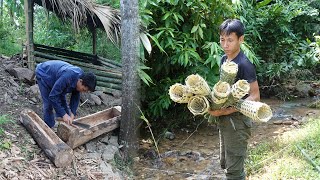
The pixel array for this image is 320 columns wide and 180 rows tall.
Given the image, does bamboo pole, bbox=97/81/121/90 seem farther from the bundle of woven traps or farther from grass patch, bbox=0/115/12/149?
the bundle of woven traps

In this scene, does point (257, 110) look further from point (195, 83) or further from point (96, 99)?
point (96, 99)

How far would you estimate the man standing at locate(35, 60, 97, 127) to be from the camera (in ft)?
11.9

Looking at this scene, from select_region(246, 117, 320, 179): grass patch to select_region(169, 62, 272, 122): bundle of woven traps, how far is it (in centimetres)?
155

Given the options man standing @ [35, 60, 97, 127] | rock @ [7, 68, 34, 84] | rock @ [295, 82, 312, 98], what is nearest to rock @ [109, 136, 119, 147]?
man standing @ [35, 60, 97, 127]

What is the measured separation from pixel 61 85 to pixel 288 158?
105 inches

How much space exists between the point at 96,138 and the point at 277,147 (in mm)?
2334

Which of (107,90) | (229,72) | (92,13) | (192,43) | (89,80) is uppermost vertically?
(92,13)

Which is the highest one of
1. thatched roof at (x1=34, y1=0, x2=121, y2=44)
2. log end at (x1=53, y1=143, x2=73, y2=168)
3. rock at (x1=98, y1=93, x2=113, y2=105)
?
thatched roof at (x1=34, y1=0, x2=121, y2=44)

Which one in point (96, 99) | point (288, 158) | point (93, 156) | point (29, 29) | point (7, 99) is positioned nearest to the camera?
point (288, 158)

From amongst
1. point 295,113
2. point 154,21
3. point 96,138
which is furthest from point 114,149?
point 295,113

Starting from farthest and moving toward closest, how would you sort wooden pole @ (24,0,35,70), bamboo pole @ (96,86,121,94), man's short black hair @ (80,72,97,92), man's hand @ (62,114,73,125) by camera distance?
bamboo pole @ (96,86,121,94), wooden pole @ (24,0,35,70), man's hand @ (62,114,73,125), man's short black hair @ (80,72,97,92)

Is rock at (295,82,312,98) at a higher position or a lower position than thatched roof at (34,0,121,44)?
lower

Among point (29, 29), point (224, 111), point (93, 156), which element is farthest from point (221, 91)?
point (29, 29)

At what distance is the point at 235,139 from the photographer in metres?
2.52
